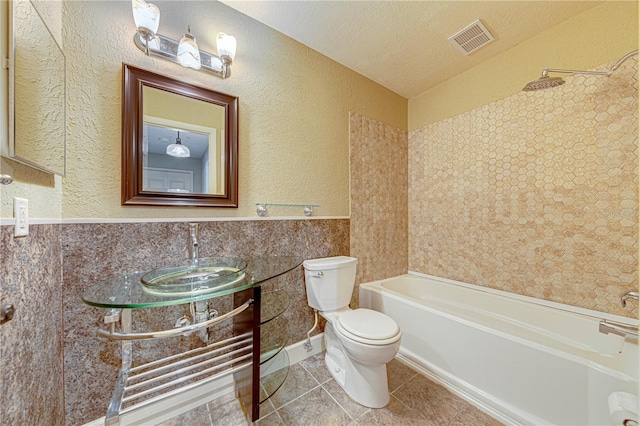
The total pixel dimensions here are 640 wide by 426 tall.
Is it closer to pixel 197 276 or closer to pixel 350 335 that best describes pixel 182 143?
pixel 197 276

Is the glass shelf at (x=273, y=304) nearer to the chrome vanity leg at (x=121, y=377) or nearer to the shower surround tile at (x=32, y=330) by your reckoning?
the chrome vanity leg at (x=121, y=377)

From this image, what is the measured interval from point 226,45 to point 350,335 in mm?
1897

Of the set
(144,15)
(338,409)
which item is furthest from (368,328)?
(144,15)

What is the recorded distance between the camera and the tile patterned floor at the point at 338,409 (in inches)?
48.1

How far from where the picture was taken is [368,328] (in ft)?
4.38

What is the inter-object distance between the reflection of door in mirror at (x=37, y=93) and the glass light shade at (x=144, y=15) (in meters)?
0.37

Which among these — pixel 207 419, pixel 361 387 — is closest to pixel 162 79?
pixel 207 419

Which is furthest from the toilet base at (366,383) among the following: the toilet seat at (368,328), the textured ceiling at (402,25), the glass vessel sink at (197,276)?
the textured ceiling at (402,25)

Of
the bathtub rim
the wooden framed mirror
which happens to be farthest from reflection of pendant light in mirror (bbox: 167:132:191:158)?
the bathtub rim

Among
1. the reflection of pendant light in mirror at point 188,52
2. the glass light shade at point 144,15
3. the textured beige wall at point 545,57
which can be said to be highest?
the textured beige wall at point 545,57

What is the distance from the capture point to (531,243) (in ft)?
5.56

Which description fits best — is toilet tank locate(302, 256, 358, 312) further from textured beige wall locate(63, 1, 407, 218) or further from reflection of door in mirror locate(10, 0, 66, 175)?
reflection of door in mirror locate(10, 0, 66, 175)

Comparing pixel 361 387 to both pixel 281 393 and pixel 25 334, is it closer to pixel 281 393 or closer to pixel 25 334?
pixel 281 393

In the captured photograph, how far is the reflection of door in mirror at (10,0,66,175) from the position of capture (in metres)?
0.70
